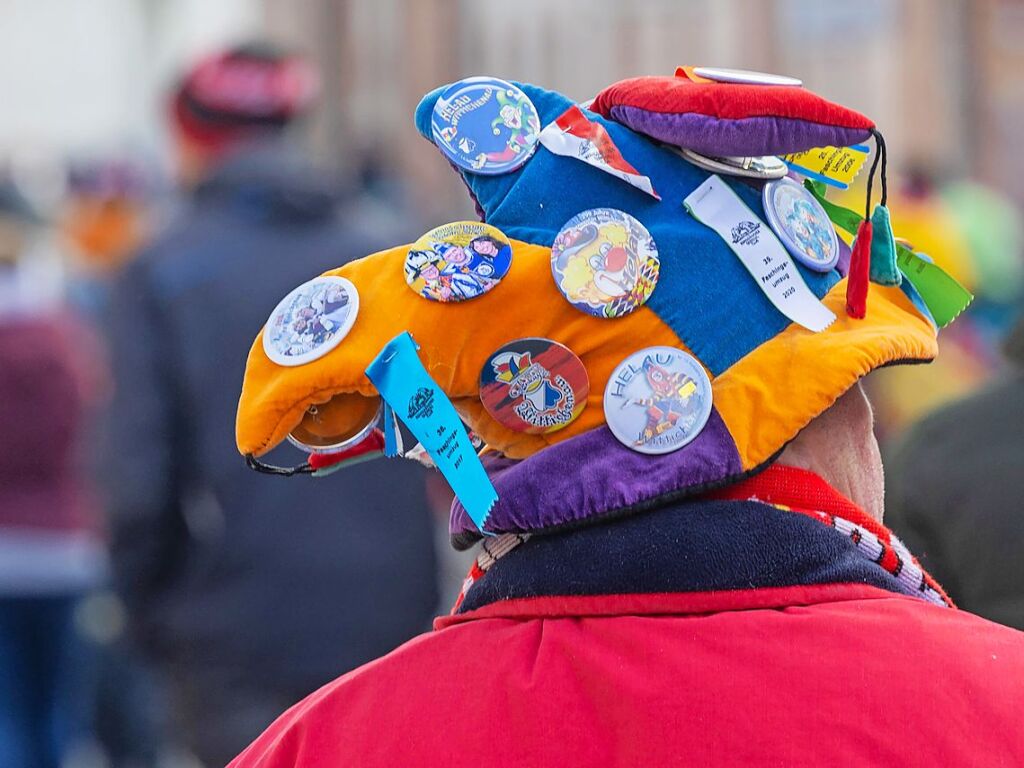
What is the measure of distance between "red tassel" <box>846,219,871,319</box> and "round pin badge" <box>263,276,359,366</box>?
39cm

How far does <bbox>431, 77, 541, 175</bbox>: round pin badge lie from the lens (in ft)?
4.48

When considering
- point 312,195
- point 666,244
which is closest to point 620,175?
point 666,244

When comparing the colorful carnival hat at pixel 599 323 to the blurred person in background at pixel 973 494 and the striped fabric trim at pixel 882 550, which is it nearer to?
the striped fabric trim at pixel 882 550

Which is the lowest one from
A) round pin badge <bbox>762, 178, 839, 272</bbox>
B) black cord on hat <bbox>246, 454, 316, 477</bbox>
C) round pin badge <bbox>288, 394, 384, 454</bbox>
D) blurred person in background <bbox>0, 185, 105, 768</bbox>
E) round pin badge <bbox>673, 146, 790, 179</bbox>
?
blurred person in background <bbox>0, 185, 105, 768</bbox>

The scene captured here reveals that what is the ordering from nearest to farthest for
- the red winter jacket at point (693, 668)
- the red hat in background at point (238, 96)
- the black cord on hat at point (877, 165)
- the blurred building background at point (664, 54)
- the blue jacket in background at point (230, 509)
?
the red winter jacket at point (693, 668) → the black cord on hat at point (877, 165) → the blue jacket in background at point (230, 509) → the red hat in background at point (238, 96) → the blurred building background at point (664, 54)

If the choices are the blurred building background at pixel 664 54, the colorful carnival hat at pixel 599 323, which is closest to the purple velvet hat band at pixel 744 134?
the colorful carnival hat at pixel 599 323

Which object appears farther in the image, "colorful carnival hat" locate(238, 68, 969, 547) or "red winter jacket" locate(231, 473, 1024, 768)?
"colorful carnival hat" locate(238, 68, 969, 547)

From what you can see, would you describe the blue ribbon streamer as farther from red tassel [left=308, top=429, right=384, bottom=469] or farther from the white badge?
the white badge

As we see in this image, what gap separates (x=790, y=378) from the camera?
1.28 metres

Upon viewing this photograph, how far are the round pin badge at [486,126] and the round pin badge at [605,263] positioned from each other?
0.29ft

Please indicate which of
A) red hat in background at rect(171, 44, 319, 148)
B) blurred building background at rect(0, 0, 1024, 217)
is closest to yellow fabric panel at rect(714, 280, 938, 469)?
red hat in background at rect(171, 44, 319, 148)

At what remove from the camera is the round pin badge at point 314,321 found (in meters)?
1.28

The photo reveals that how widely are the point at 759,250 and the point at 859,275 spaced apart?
85mm

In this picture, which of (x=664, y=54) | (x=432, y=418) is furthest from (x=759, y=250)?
(x=664, y=54)
